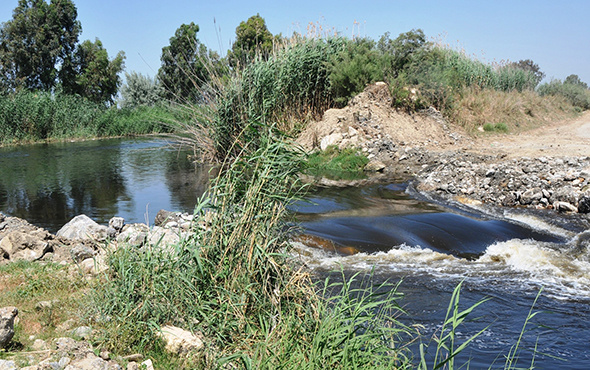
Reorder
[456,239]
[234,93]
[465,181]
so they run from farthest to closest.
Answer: [465,181] < [234,93] < [456,239]

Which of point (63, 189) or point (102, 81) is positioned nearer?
point (63, 189)

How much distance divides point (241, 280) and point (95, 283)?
5.14 feet

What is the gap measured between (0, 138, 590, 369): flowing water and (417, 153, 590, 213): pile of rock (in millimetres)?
535

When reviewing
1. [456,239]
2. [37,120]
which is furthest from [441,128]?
[37,120]

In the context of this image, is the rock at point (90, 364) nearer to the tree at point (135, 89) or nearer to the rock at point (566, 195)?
the rock at point (566, 195)

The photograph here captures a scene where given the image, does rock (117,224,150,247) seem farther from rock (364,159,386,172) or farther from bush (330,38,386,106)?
bush (330,38,386,106)

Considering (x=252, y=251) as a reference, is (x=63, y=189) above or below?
below

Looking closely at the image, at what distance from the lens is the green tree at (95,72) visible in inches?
1577

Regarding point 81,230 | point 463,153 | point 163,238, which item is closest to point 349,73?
point 463,153

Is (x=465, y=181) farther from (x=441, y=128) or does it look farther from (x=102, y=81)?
(x=102, y=81)

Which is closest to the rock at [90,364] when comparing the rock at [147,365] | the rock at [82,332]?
the rock at [147,365]

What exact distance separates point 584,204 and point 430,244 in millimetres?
4039

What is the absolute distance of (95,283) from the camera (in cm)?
464

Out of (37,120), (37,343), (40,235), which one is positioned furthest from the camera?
(37,120)
